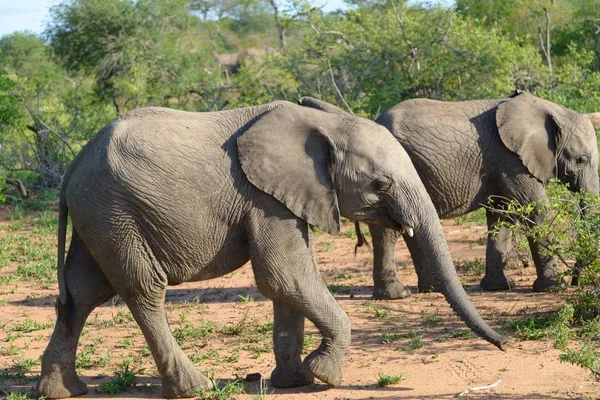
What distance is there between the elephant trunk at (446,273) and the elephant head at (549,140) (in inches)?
115

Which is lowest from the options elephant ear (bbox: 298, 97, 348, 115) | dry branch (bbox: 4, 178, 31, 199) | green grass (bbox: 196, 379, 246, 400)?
green grass (bbox: 196, 379, 246, 400)

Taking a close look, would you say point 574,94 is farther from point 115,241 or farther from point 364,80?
point 115,241

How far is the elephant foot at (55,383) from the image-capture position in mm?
5184

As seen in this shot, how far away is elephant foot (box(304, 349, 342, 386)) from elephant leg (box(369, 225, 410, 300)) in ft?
8.54

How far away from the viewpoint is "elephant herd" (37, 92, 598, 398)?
4.87m

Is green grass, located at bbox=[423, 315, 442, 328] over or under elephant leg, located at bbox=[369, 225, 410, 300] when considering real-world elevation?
under

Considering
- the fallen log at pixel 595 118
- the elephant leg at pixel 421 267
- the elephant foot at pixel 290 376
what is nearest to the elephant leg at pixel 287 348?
the elephant foot at pixel 290 376

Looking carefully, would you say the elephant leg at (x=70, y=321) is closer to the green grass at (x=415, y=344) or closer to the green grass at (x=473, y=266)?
the green grass at (x=415, y=344)

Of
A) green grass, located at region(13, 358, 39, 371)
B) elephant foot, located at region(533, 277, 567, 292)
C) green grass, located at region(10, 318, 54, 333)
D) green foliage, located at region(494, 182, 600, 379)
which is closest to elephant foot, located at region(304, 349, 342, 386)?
green foliage, located at region(494, 182, 600, 379)

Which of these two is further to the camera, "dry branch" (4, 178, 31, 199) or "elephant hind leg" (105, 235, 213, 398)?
"dry branch" (4, 178, 31, 199)

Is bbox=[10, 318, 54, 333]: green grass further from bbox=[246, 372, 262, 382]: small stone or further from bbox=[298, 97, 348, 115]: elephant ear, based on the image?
bbox=[298, 97, 348, 115]: elephant ear

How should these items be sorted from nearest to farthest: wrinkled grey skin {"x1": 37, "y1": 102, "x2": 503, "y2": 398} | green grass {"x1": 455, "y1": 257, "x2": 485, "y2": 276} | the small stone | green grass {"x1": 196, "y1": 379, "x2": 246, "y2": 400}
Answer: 1. wrinkled grey skin {"x1": 37, "y1": 102, "x2": 503, "y2": 398}
2. green grass {"x1": 196, "y1": 379, "x2": 246, "y2": 400}
3. the small stone
4. green grass {"x1": 455, "y1": 257, "x2": 485, "y2": 276}

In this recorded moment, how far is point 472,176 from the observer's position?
7.78 metres

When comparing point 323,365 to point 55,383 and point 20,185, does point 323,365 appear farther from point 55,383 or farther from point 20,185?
point 20,185
